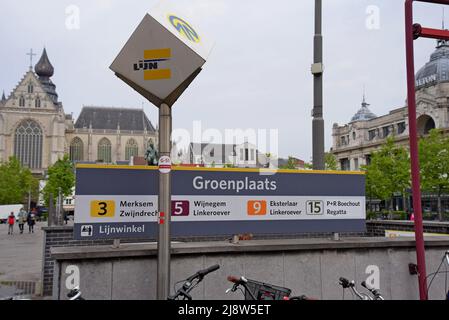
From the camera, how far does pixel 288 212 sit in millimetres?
5980

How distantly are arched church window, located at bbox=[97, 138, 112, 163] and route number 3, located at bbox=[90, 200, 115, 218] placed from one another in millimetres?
122289

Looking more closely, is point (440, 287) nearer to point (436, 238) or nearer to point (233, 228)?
point (436, 238)

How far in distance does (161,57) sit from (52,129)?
116636 mm

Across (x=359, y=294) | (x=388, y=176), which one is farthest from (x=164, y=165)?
(x=388, y=176)

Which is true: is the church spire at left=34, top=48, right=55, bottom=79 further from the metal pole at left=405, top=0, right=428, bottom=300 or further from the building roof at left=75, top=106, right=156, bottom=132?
the metal pole at left=405, top=0, right=428, bottom=300

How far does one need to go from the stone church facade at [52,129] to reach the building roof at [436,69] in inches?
2550

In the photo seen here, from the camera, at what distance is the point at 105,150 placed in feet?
416

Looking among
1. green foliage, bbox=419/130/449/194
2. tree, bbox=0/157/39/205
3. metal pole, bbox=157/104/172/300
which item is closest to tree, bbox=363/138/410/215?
green foliage, bbox=419/130/449/194

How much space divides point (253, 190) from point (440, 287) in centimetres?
306

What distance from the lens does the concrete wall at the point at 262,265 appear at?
481cm

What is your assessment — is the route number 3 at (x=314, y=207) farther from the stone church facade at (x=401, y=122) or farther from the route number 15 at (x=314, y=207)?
the stone church facade at (x=401, y=122)

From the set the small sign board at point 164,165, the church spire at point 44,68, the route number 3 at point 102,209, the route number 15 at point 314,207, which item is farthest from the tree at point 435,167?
the church spire at point 44,68

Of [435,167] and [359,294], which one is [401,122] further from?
[359,294]
